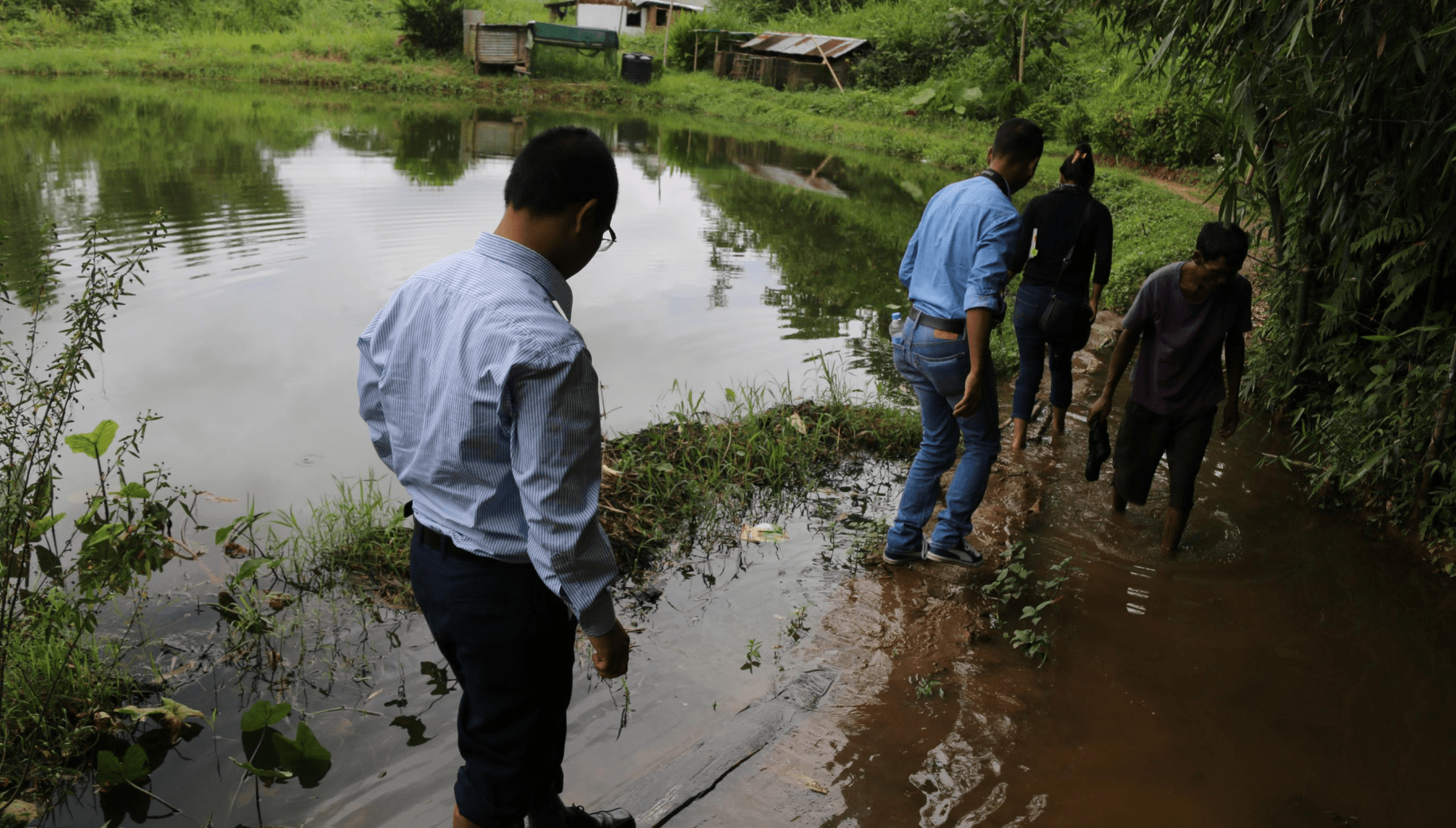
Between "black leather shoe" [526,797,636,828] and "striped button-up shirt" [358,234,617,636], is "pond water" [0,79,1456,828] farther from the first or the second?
"striped button-up shirt" [358,234,617,636]

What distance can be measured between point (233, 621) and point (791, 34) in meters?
32.4

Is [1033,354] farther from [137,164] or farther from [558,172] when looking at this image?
[137,164]

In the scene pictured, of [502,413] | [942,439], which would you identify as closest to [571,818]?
[502,413]

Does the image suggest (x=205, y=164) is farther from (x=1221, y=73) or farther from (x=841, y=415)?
(x=1221, y=73)

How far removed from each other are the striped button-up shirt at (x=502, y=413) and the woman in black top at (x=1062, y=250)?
3.69m

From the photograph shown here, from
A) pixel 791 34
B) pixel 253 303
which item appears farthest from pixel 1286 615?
pixel 791 34

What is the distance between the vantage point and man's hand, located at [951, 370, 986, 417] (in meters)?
3.68

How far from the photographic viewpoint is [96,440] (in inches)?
133

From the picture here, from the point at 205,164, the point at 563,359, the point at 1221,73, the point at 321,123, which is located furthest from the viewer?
the point at 321,123

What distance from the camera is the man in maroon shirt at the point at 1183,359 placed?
13.0 ft

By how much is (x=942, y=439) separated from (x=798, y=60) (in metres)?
30.0

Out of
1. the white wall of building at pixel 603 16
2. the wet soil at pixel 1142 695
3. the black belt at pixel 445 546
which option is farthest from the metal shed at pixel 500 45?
the black belt at pixel 445 546

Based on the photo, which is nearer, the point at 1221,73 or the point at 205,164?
the point at 1221,73

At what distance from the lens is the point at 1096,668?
3.55 m
